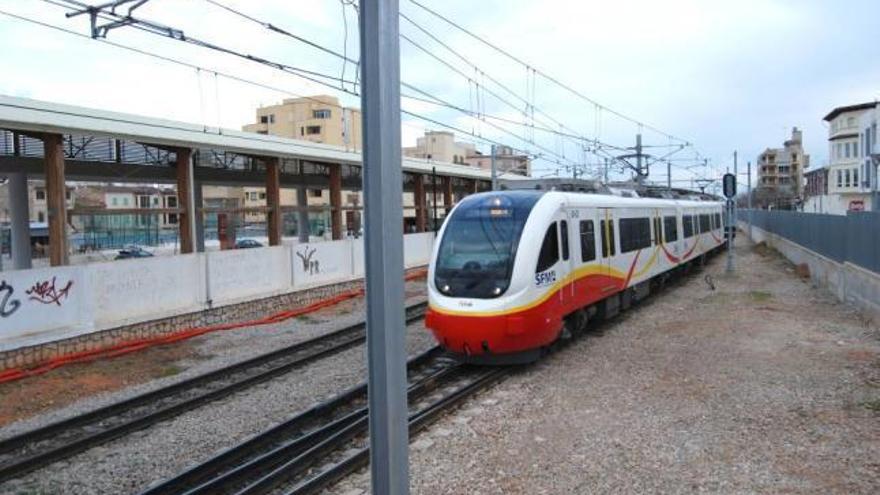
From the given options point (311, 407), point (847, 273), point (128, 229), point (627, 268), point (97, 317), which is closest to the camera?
point (311, 407)

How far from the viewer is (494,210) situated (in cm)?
1090

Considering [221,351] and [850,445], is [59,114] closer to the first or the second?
[221,351]

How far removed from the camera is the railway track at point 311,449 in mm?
6469

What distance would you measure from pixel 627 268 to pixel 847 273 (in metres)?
5.43

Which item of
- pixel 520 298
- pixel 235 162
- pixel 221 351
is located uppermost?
pixel 235 162

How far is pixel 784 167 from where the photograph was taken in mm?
123188

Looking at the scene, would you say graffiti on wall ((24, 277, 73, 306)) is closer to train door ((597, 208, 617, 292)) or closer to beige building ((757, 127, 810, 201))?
train door ((597, 208, 617, 292))

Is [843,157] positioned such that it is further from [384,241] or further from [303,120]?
[384,241]

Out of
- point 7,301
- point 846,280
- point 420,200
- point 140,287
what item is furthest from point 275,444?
point 420,200

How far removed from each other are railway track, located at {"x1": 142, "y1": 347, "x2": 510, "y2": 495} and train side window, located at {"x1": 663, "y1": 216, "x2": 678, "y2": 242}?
10.7 m

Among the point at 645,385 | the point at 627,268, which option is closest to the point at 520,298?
the point at 645,385

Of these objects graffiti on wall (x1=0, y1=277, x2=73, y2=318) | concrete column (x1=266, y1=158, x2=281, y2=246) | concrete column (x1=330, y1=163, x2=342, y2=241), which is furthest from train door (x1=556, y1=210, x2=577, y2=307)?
concrete column (x1=330, y1=163, x2=342, y2=241)

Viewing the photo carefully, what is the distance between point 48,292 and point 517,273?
8188mm

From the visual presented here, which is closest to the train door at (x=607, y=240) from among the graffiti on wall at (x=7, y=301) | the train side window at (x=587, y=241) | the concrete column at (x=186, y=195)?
the train side window at (x=587, y=241)
